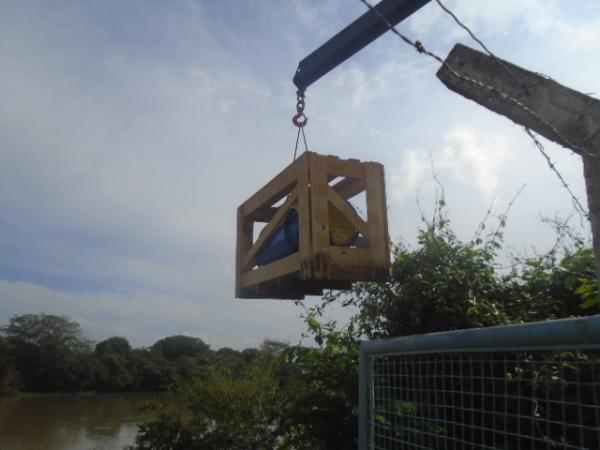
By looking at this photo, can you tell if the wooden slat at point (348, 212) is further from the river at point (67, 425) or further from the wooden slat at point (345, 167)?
the river at point (67, 425)

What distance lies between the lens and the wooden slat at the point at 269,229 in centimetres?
256

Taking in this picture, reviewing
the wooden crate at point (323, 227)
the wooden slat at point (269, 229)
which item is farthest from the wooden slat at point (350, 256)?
the wooden slat at point (269, 229)

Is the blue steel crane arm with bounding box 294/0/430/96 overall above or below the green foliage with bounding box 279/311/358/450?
Result: above

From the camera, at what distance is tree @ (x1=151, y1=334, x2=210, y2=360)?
177ft

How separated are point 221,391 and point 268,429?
1.07m

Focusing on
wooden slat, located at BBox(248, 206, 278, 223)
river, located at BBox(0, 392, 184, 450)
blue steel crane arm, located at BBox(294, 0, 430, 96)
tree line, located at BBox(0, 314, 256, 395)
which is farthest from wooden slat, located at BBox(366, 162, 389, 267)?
tree line, located at BBox(0, 314, 256, 395)

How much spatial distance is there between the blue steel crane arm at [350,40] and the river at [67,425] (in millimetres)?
6727

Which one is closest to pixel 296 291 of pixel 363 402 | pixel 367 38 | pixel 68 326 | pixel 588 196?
pixel 363 402

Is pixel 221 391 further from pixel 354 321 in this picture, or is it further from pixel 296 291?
pixel 296 291

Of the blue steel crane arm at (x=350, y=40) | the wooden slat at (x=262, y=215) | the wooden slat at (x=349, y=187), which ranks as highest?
the blue steel crane arm at (x=350, y=40)

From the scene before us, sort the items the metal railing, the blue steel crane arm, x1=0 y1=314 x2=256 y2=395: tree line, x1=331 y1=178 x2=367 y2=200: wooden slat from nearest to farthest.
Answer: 1. the metal railing
2. x1=331 y1=178 x2=367 y2=200: wooden slat
3. the blue steel crane arm
4. x1=0 y1=314 x2=256 y2=395: tree line

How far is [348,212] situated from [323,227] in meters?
0.22

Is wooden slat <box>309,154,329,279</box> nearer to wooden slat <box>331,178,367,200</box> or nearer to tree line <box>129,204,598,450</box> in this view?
wooden slat <box>331,178,367,200</box>

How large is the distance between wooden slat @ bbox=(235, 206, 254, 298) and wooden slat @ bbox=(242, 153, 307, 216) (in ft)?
0.31
